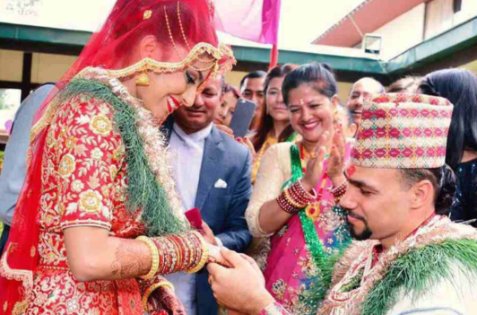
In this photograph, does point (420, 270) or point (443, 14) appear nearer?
point (420, 270)

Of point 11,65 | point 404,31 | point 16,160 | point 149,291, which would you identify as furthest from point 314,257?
point 404,31

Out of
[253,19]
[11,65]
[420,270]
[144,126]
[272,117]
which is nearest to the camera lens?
[420,270]

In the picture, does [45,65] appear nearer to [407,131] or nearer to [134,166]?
[134,166]

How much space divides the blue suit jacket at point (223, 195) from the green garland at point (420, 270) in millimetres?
1695

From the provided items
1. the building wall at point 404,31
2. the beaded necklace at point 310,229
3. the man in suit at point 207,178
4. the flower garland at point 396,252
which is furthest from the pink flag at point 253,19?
the building wall at point 404,31

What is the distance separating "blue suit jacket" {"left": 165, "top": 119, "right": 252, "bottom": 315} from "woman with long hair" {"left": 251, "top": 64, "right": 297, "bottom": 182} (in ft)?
2.08

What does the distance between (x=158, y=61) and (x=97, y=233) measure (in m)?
0.60

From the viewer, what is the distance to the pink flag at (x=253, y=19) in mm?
4988

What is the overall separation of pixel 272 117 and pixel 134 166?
2.72 m

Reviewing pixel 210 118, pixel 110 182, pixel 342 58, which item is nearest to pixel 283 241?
pixel 210 118

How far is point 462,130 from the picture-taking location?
2.89 meters

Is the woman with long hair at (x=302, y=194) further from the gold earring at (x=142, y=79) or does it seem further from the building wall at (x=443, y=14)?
the building wall at (x=443, y=14)

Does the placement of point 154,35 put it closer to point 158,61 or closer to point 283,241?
point 158,61

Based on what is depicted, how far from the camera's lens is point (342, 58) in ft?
35.4
